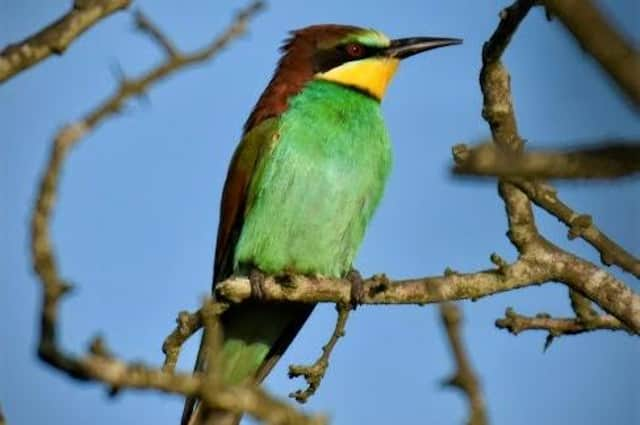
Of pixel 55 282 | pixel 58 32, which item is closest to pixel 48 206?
pixel 55 282

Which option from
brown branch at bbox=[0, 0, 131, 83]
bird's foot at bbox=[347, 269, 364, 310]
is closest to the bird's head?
bird's foot at bbox=[347, 269, 364, 310]

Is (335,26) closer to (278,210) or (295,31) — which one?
(295,31)

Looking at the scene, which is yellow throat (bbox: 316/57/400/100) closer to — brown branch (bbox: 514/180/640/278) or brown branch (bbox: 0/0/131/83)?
brown branch (bbox: 514/180/640/278)

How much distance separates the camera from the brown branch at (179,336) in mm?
2783

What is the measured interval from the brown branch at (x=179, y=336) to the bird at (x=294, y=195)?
3.56ft

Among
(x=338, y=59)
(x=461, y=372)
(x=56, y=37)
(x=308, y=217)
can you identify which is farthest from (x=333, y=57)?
(x=461, y=372)

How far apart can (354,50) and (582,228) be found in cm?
201

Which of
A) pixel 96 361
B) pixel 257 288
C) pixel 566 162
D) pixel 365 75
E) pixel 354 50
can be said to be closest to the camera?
pixel 566 162

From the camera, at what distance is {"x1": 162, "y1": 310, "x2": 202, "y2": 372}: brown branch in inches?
110

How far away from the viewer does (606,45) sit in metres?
0.88

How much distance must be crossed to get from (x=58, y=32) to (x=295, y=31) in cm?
288

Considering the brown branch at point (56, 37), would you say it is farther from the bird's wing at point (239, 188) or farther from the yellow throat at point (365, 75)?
the yellow throat at point (365, 75)

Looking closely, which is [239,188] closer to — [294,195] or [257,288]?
[294,195]

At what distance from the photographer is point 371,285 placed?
2.92m
